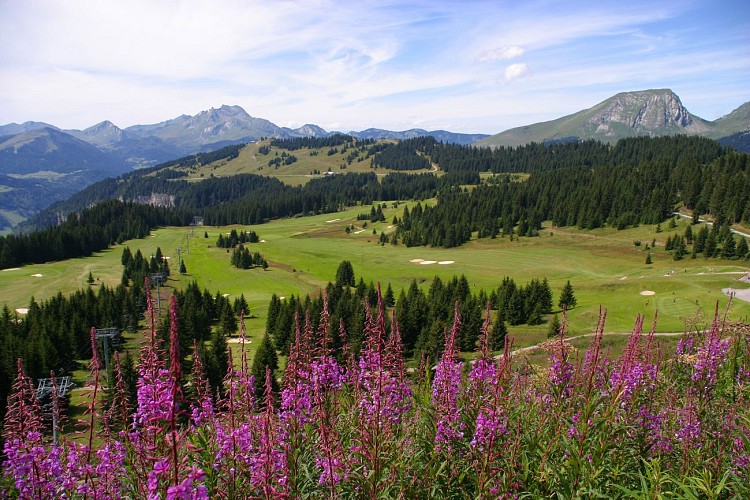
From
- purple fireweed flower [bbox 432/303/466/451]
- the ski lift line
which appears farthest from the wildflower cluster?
the ski lift line

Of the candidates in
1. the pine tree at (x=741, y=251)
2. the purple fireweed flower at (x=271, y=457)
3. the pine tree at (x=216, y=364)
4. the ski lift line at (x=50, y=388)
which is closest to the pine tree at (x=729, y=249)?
the pine tree at (x=741, y=251)

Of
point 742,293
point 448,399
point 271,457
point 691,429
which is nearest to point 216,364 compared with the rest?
point 448,399

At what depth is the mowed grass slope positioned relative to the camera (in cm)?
5209

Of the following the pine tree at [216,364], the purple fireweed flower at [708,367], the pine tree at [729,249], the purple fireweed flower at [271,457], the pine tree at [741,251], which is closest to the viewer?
the purple fireweed flower at [271,457]

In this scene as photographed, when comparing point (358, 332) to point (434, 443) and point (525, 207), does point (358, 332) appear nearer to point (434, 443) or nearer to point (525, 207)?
point (434, 443)

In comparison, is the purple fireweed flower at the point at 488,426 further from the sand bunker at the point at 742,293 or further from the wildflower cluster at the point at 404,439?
the sand bunker at the point at 742,293

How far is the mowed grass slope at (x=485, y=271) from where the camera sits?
52094 millimetres

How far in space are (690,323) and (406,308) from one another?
45540mm

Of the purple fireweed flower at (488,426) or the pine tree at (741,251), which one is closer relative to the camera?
the purple fireweed flower at (488,426)

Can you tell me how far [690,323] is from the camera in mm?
12766

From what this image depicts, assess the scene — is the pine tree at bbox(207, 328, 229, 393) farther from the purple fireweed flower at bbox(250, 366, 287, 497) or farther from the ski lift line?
the purple fireweed flower at bbox(250, 366, 287, 497)

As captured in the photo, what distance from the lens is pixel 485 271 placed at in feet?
308

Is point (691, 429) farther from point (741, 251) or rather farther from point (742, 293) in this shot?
point (741, 251)

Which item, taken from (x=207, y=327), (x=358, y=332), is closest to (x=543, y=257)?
(x=358, y=332)
